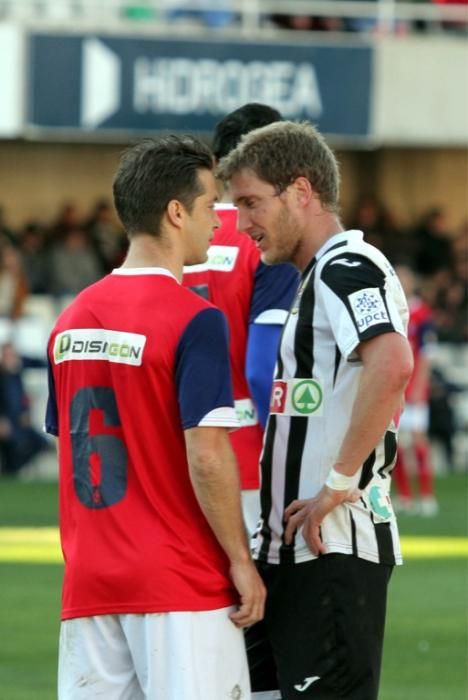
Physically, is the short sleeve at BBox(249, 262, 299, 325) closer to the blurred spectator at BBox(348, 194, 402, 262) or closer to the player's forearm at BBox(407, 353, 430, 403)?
the player's forearm at BBox(407, 353, 430, 403)

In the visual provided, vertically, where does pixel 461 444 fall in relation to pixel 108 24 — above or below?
below

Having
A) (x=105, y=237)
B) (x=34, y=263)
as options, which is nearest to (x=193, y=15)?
(x=105, y=237)

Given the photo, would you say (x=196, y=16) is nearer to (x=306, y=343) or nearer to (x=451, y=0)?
(x=451, y=0)

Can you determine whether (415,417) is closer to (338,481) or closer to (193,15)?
(193,15)

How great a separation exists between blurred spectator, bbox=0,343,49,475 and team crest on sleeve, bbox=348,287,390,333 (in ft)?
46.6

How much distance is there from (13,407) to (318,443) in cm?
1412

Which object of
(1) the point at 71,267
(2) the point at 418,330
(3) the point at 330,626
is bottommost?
(1) the point at 71,267

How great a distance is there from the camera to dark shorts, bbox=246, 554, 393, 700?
482 cm

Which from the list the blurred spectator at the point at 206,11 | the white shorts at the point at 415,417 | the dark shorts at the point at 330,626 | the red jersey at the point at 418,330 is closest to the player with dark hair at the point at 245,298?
the dark shorts at the point at 330,626

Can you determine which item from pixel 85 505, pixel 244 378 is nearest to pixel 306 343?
pixel 85 505

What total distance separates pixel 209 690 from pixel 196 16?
18.6m

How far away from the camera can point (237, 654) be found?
4.60 meters

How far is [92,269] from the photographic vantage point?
21.3 metres

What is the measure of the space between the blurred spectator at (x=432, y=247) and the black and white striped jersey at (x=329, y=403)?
61.8ft
